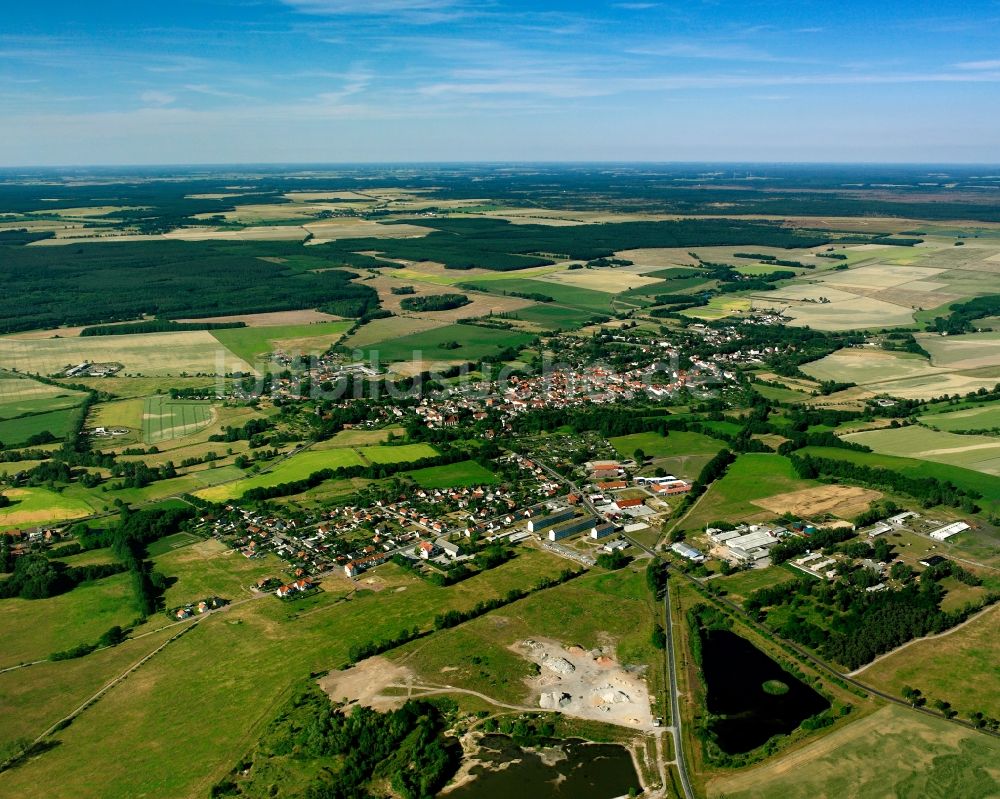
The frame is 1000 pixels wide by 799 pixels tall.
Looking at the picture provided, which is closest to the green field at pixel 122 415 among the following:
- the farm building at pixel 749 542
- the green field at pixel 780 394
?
the farm building at pixel 749 542

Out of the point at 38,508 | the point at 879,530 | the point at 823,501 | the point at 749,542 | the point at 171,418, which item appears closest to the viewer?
the point at 749,542

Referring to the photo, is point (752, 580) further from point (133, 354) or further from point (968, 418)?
point (133, 354)

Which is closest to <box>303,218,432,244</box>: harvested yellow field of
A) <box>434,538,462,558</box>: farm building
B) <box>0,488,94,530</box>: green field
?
<box>0,488,94,530</box>: green field

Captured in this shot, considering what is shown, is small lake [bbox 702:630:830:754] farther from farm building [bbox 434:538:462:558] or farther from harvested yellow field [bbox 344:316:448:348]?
harvested yellow field [bbox 344:316:448:348]

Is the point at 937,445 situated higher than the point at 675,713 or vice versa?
the point at 937,445

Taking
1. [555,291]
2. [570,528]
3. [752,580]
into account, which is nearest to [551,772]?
[752,580]

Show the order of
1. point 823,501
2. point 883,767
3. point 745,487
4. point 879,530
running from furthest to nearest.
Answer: point 745,487 → point 823,501 → point 879,530 → point 883,767
